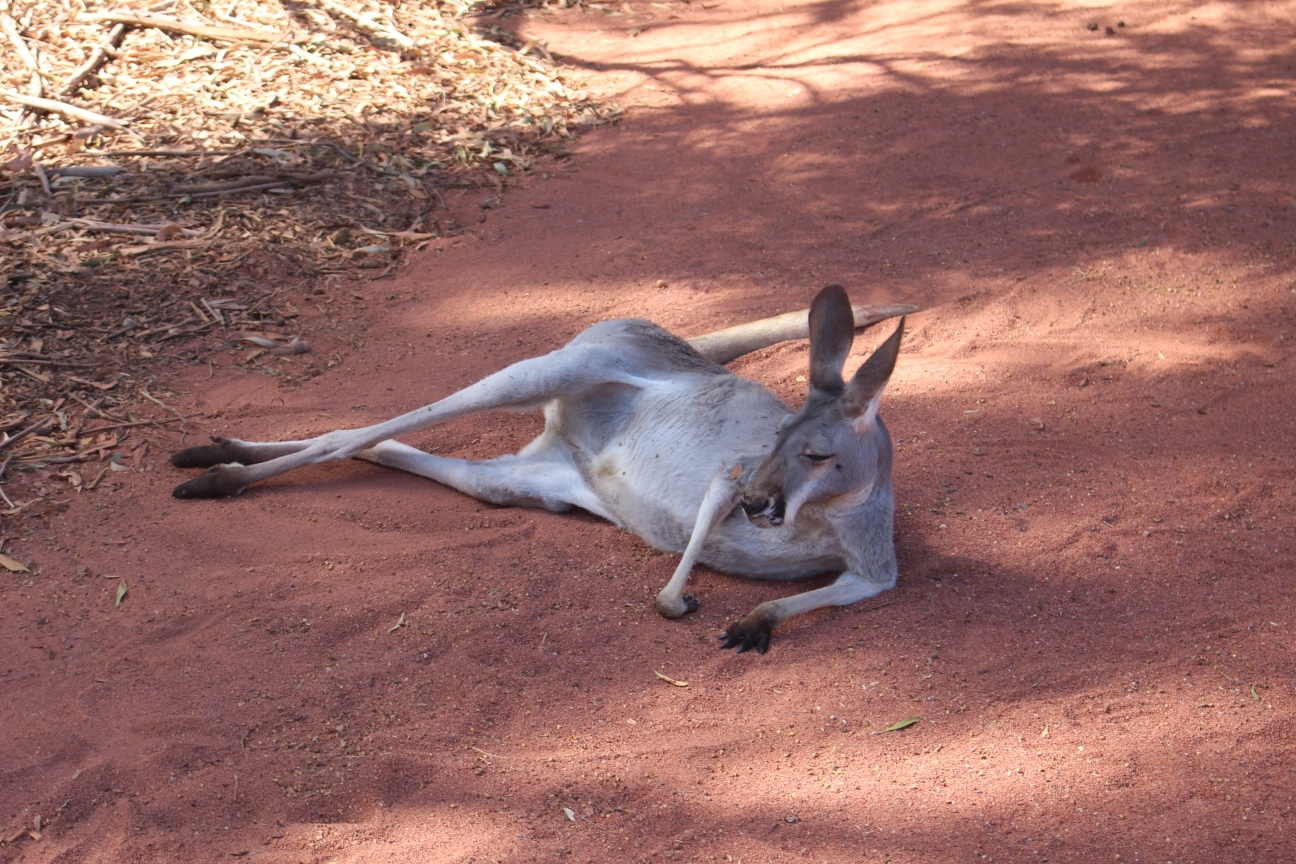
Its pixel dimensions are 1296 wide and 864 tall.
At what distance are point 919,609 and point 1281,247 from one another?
3.65 m

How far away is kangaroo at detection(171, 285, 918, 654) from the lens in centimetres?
331

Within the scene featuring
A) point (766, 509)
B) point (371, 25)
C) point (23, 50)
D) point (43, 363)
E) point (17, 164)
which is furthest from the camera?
point (371, 25)

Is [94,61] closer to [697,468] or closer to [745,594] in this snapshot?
[697,468]

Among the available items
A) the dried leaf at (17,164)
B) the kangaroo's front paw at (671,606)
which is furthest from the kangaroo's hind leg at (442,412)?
the dried leaf at (17,164)

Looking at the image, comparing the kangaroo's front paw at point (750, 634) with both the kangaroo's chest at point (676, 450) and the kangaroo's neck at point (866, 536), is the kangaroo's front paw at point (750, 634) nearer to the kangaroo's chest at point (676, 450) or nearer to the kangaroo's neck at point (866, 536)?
the kangaroo's neck at point (866, 536)

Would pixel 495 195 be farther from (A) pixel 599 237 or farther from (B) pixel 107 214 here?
(B) pixel 107 214

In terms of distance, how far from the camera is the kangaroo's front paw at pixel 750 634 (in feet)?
10.6

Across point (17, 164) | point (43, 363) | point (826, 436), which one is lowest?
point (43, 363)

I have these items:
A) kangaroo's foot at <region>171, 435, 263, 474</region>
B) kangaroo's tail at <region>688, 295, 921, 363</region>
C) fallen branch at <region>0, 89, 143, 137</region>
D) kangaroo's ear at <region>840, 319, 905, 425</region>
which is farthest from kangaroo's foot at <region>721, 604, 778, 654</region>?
fallen branch at <region>0, 89, 143, 137</region>

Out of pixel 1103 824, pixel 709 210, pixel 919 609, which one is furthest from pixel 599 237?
pixel 1103 824

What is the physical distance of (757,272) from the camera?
570 cm

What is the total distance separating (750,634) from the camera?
3268mm

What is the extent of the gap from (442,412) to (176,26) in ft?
14.9

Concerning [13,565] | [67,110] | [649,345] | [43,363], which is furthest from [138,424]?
[67,110]
